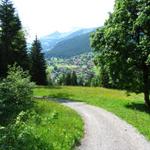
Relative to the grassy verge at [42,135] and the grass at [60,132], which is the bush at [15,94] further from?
the grassy verge at [42,135]

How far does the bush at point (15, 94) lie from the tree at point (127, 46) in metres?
10.2

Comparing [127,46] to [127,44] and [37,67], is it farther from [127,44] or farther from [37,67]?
[37,67]

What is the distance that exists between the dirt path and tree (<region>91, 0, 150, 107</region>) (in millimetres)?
9812

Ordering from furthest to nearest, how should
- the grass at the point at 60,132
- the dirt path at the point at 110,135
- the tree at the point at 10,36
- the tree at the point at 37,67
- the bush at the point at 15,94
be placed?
the tree at the point at 37,67, the tree at the point at 10,36, the bush at the point at 15,94, the dirt path at the point at 110,135, the grass at the point at 60,132

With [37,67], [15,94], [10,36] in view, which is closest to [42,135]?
[15,94]

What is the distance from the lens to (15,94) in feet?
119

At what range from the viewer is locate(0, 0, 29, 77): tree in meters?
70.2

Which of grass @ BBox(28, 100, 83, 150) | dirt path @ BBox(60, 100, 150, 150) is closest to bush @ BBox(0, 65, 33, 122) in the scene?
grass @ BBox(28, 100, 83, 150)

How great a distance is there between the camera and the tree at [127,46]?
41.4 meters

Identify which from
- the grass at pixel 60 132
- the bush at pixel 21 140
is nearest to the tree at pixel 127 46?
the grass at pixel 60 132

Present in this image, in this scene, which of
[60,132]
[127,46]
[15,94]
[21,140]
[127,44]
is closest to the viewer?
[21,140]

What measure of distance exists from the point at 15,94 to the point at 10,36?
37607 millimetres

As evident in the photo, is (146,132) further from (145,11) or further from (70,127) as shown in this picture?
(145,11)

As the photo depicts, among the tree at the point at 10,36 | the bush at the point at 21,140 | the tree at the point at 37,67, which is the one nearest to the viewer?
the bush at the point at 21,140
